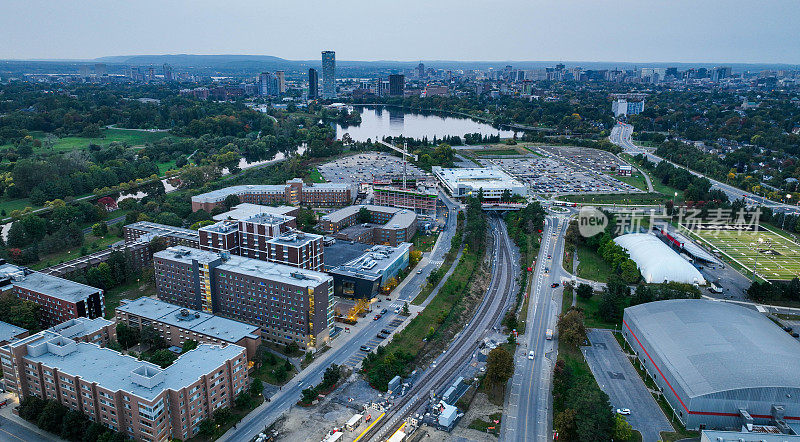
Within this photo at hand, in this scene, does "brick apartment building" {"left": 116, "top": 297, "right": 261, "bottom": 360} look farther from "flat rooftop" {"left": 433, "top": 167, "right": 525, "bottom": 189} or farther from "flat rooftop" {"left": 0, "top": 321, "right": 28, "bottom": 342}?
"flat rooftop" {"left": 433, "top": 167, "right": 525, "bottom": 189}

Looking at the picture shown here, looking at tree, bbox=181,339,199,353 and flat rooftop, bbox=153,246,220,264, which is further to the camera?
flat rooftop, bbox=153,246,220,264

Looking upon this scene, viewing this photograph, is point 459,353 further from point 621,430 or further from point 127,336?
point 127,336

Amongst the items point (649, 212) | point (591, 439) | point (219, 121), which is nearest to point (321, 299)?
point (591, 439)

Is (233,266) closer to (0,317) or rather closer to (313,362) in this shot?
(313,362)

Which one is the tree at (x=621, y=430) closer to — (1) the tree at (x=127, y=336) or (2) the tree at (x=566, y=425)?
(2) the tree at (x=566, y=425)

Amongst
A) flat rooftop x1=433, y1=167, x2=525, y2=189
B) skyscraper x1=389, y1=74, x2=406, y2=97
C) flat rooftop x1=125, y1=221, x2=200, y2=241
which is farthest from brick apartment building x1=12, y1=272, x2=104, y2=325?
skyscraper x1=389, y1=74, x2=406, y2=97

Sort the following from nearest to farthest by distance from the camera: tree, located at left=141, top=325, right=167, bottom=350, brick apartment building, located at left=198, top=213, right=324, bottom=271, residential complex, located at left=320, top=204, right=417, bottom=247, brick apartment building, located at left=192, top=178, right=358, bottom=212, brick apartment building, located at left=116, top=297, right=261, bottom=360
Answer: brick apartment building, located at left=116, top=297, right=261, bottom=360
tree, located at left=141, top=325, right=167, bottom=350
brick apartment building, located at left=198, top=213, right=324, bottom=271
residential complex, located at left=320, top=204, right=417, bottom=247
brick apartment building, located at left=192, top=178, right=358, bottom=212
